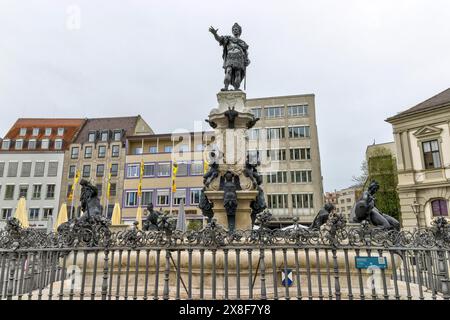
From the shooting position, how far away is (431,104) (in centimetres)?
2944

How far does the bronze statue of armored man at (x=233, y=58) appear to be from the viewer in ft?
37.5

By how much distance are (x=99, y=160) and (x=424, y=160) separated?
44929mm

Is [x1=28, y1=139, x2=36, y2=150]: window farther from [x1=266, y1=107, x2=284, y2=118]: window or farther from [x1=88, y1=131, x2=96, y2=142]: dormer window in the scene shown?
[x1=266, y1=107, x2=284, y2=118]: window

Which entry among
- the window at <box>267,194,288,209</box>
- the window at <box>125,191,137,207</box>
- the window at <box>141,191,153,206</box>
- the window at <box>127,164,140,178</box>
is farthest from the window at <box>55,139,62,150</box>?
the window at <box>267,194,288,209</box>

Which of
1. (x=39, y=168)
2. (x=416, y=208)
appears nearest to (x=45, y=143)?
(x=39, y=168)

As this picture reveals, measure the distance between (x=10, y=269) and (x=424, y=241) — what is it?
292 inches

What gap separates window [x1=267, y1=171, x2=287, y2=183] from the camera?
4375 centimetres

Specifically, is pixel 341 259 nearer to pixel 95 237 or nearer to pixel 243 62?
pixel 95 237

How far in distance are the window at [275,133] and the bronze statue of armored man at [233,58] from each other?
3460 centimetres

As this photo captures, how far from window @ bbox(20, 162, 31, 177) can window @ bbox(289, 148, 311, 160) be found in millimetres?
42816

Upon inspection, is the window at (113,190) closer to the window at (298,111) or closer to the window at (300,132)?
the window at (300,132)

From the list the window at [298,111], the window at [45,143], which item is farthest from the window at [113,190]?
the window at [298,111]
